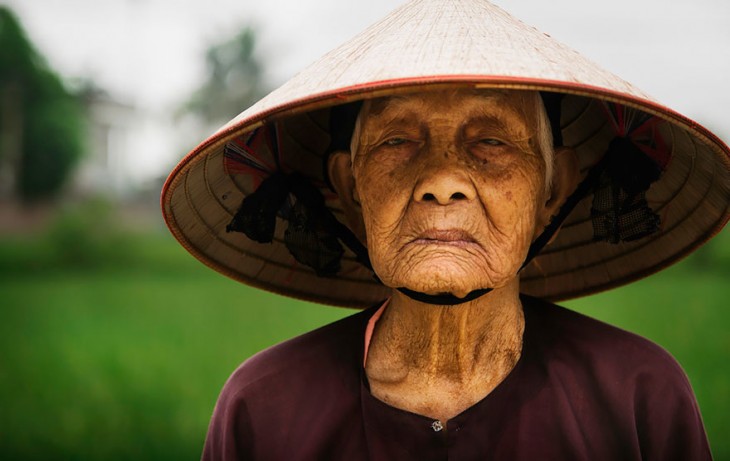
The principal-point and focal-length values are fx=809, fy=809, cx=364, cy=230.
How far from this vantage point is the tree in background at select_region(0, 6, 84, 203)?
89.5 ft

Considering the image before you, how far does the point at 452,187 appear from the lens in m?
1.65

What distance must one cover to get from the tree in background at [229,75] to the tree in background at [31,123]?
50.0ft

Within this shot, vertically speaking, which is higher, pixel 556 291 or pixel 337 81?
pixel 337 81

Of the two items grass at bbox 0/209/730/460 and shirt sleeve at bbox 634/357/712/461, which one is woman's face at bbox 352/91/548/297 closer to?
shirt sleeve at bbox 634/357/712/461

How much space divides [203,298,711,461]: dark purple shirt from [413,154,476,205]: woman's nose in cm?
46

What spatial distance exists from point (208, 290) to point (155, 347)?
259 inches

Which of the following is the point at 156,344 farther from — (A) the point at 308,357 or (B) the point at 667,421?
(B) the point at 667,421

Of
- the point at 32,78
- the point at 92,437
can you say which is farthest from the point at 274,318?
the point at 32,78

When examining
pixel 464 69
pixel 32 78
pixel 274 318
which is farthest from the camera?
pixel 32 78

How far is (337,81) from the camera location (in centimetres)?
152

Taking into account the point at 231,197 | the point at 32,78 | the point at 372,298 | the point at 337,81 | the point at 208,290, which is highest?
the point at 32,78

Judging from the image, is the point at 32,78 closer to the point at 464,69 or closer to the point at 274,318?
the point at 274,318

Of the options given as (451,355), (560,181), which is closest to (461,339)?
(451,355)

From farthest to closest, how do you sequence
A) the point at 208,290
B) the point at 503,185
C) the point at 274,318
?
the point at 208,290 < the point at 274,318 < the point at 503,185
